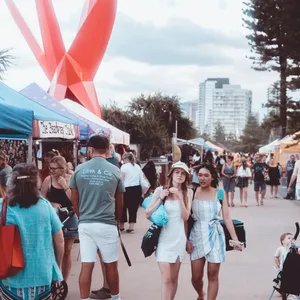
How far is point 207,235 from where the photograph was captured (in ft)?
16.4

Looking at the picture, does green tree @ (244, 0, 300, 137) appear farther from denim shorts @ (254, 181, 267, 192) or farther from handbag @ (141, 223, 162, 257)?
handbag @ (141, 223, 162, 257)

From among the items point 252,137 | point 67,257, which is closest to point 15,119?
point 67,257

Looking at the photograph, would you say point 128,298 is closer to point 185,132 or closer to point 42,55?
point 42,55

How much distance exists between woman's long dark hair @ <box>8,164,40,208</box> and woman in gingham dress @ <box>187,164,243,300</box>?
193 centimetres

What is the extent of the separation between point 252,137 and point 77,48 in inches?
3742

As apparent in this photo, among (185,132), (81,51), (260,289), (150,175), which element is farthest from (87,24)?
(185,132)

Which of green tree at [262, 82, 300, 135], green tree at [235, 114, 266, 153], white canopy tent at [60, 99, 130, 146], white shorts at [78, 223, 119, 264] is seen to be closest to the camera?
white shorts at [78, 223, 119, 264]

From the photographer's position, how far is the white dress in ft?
16.0

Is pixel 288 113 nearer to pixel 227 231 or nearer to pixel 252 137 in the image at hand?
pixel 227 231

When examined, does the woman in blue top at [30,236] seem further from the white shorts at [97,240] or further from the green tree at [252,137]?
the green tree at [252,137]

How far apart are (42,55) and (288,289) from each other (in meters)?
22.7

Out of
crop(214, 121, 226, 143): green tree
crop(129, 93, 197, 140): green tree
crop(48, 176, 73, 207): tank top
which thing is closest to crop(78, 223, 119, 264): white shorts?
crop(48, 176, 73, 207): tank top

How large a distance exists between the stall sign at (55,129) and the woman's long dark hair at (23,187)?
13.1 ft

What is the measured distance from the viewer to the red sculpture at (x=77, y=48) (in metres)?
24.8
